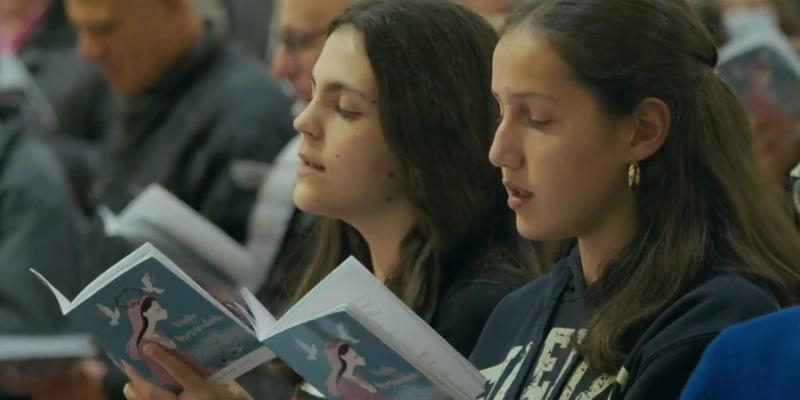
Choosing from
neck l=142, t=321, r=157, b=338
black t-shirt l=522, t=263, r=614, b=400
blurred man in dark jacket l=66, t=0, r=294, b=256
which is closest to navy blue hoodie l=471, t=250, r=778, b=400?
black t-shirt l=522, t=263, r=614, b=400

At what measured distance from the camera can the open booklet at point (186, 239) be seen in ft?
12.5

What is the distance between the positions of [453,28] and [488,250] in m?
0.34

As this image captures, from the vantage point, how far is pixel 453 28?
2844 millimetres

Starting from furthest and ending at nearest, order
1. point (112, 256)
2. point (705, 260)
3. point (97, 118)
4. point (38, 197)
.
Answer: point (97, 118), point (38, 197), point (112, 256), point (705, 260)

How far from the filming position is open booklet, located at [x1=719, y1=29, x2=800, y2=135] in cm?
360

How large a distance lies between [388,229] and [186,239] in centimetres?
100

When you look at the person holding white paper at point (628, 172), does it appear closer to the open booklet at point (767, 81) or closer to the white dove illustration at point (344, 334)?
the white dove illustration at point (344, 334)

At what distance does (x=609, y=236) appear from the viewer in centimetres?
240

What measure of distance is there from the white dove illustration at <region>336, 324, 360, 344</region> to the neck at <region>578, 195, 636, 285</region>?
0.33m

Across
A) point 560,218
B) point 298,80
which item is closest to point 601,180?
point 560,218

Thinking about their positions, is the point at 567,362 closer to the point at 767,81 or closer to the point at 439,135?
the point at 439,135

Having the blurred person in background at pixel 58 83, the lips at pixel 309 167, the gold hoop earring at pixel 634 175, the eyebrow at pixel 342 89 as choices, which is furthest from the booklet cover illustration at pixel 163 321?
the blurred person in background at pixel 58 83

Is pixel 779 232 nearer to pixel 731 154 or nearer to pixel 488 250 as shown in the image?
pixel 731 154

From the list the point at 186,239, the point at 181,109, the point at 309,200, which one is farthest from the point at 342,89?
the point at 181,109
